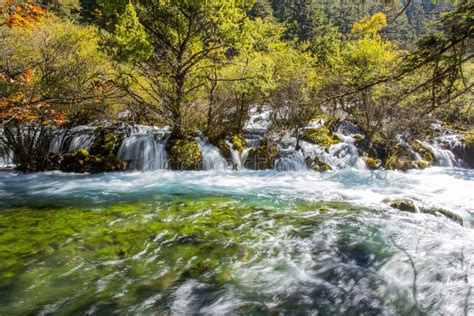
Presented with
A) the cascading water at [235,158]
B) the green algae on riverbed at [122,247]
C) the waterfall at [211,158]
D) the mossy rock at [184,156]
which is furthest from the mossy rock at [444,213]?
the mossy rock at [184,156]

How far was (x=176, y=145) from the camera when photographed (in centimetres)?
1317

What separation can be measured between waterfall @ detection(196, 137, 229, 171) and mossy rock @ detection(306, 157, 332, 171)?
3.84 metres

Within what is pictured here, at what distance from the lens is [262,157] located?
13.8 m

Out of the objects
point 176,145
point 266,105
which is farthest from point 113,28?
point 266,105

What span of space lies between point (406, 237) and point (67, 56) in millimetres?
12601

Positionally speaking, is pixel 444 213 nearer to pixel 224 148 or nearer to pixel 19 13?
pixel 224 148

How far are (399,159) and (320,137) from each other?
12.9 feet

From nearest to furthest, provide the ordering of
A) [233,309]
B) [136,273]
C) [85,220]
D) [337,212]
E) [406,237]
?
[233,309] → [136,273] → [406,237] → [85,220] → [337,212]

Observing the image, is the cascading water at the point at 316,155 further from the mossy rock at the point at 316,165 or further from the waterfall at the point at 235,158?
the waterfall at the point at 235,158

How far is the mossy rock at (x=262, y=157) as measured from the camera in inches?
538

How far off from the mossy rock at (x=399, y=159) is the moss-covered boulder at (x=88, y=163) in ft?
40.8

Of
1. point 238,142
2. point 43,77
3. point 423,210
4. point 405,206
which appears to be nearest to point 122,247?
point 405,206

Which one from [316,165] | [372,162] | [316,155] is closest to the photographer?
[316,165]

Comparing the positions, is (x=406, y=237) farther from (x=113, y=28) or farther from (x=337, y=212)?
(x=113, y=28)
